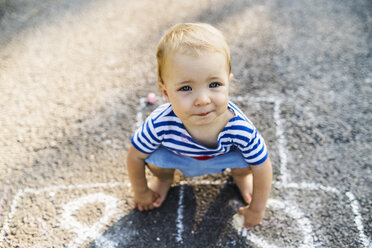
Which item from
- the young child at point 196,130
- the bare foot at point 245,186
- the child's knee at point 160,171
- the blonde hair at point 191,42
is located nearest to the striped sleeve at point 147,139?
the young child at point 196,130

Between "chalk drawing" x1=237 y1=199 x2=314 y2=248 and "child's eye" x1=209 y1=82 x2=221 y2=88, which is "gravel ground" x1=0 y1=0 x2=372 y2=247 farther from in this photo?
"child's eye" x1=209 y1=82 x2=221 y2=88

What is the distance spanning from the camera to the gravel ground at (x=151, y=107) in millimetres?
1670

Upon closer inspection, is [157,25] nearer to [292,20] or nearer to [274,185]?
[292,20]

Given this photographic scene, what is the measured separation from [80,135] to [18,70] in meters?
0.86

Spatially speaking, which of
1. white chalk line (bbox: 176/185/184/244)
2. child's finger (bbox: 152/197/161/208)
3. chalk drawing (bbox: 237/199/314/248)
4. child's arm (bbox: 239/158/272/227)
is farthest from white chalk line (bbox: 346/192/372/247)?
child's finger (bbox: 152/197/161/208)

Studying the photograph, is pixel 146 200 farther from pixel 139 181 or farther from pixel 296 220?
pixel 296 220

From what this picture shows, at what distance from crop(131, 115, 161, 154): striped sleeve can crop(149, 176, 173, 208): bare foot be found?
0.30 m

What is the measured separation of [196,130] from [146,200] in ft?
1.54

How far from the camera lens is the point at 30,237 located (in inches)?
64.8

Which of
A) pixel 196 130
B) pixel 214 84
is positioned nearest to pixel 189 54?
pixel 214 84

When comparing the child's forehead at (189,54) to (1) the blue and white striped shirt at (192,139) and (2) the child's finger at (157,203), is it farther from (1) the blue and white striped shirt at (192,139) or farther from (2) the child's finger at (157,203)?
(2) the child's finger at (157,203)

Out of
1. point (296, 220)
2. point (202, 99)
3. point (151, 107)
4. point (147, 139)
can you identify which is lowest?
point (296, 220)

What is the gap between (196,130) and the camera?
1.47 metres

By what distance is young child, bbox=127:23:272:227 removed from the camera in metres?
1.25
